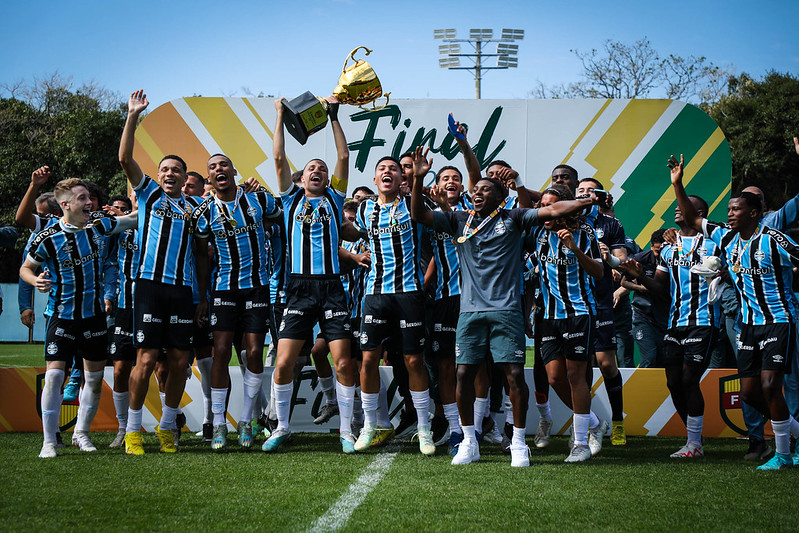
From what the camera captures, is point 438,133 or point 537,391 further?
point 438,133

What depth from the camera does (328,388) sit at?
317 inches

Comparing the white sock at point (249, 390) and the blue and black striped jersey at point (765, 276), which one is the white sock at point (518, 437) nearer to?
the blue and black striped jersey at point (765, 276)

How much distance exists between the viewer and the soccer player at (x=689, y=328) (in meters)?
6.79

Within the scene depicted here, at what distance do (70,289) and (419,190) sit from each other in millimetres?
3199

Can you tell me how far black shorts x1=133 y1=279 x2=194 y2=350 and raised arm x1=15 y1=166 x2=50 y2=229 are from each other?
1.37 m

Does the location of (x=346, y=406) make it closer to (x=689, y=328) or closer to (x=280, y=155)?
(x=280, y=155)

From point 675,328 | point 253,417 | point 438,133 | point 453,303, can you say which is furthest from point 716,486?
point 438,133

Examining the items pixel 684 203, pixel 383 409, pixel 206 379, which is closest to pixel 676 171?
pixel 684 203

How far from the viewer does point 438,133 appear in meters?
12.7

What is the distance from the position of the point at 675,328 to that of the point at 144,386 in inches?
189

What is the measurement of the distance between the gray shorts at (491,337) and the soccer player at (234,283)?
189cm

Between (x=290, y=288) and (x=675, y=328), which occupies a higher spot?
(x=290, y=288)

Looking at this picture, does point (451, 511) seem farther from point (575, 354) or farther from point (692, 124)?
point (692, 124)

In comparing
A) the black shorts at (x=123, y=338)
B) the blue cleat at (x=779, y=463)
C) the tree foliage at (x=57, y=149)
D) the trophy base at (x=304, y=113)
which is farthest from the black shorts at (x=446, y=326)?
the tree foliage at (x=57, y=149)
